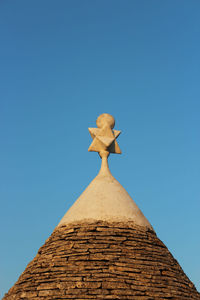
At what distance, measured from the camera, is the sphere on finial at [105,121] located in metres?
11.6

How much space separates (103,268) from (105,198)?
7.48ft

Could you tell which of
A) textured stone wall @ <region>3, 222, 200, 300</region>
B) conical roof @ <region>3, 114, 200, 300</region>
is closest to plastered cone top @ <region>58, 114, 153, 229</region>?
conical roof @ <region>3, 114, 200, 300</region>

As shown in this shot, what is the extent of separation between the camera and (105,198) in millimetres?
10055

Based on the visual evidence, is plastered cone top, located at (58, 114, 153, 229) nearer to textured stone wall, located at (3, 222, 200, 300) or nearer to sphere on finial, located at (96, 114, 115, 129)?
sphere on finial, located at (96, 114, 115, 129)

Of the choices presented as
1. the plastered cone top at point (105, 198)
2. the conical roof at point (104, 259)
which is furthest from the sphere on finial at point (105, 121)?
the conical roof at point (104, 259)

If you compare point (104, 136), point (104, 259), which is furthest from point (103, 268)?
point (104, 136)

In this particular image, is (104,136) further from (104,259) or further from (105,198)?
(104,259)

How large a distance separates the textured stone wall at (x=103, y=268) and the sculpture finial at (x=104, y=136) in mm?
2648

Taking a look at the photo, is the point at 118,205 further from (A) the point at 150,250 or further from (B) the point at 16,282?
(B) the point at 16,282

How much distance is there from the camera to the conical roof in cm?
789

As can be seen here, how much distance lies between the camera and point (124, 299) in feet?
24.8

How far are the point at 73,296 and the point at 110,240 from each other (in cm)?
167

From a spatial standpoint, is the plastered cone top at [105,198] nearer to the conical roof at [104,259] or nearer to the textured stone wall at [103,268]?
the conical roof at [104,259]

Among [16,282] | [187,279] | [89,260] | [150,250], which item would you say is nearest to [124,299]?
[89,260]
